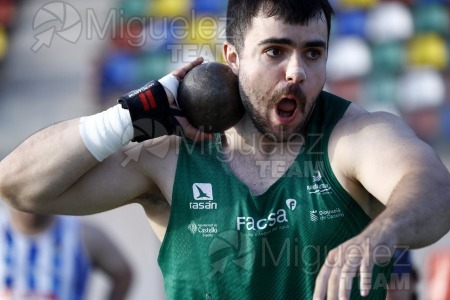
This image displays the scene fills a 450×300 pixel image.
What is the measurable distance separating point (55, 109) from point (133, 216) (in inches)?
149

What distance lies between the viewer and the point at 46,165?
3967 millimetres

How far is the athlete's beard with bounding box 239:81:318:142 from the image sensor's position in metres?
3.76

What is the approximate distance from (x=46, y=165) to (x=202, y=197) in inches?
25.2

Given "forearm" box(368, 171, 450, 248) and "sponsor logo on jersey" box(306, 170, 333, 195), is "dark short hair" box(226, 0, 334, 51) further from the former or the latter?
"forearm" box(368, 171, 450, 248)

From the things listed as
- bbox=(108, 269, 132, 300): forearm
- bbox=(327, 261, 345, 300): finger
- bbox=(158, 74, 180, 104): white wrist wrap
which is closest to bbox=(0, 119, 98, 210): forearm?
bbox=(158, 74, 180, 104): white wrist wrap

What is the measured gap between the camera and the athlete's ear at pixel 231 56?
415cm

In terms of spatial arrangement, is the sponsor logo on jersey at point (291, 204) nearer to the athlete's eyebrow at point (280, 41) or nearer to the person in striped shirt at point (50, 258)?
the athlete's eyebrow at point (280, 41)

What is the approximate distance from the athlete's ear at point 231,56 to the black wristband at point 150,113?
1.11 feet

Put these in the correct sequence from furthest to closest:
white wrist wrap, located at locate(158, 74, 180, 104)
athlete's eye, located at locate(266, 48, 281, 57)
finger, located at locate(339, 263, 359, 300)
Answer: white wrist wrap, located at locate(158, 74, 180, 104) → athlete's eye, located at locate(266, 48, 281, 57) → finger, located at locate(339, 263, 359, 300)

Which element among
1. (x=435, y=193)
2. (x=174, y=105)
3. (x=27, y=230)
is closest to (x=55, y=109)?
(x=27, y=230)

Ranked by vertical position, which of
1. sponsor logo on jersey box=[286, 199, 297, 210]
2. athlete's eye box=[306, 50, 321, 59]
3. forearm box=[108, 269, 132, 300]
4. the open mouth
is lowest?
forearm box=[108, 269, 132, 300]

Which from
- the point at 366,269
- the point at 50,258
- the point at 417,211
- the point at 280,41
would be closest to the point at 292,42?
the point at 280,41

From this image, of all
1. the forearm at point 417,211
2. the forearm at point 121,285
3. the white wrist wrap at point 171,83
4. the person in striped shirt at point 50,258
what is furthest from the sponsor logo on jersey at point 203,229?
the forearm at point 121,285

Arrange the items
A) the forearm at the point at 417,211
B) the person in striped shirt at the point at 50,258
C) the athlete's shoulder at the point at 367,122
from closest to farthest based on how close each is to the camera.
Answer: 1. the forearm at the point at 417,211
2. the athlete's shoulder at the point at 367,122
3. the person in striped shirt at the point at 50,258
